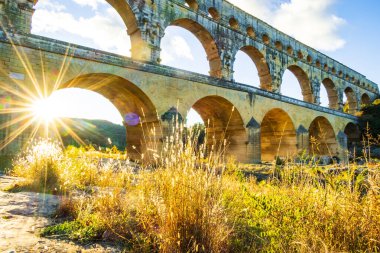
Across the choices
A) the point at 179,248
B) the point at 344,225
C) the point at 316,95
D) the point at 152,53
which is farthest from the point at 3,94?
the point at 316,95

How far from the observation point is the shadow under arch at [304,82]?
960 inches

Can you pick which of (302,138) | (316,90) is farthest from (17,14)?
(316,90)

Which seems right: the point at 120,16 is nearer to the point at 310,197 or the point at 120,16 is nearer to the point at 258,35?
the point at 258,35

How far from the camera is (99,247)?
273 cm

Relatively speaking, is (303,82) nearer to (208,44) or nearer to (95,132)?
(208,44)

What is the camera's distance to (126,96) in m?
12.5

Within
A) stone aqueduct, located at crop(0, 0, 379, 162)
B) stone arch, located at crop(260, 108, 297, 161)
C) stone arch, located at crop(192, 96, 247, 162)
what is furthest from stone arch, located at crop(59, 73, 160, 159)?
stone arch, located at crop(260, 108, 297, 161)

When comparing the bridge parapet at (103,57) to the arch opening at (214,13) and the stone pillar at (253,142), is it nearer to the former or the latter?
the stone pillar at (253,142)

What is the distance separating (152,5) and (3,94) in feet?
29.0

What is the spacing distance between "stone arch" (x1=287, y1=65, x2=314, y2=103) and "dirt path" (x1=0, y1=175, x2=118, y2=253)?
23394mm

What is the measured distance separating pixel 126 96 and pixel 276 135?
11681 mm

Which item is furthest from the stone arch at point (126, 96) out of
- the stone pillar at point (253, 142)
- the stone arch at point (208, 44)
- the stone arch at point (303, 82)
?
the stone arch at point (303, 82)

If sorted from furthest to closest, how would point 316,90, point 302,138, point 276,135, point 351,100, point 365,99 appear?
point 365,99, point 351,100, point 316,90, point 276,135, point 302,138

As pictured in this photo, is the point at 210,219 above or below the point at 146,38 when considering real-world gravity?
below
